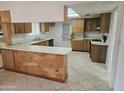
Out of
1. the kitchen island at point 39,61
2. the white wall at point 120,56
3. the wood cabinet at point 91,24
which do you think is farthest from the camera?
the wood cabinet at point 91,24

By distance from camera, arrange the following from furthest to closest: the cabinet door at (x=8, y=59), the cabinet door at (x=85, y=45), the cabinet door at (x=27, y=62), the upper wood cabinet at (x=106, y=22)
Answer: the cabinet door at (x=85, y=45), the upper wood cabinet at (x=106, y=22), the cabinet door at (x=8, y=59), the cabinet door at (x=27, y=62)

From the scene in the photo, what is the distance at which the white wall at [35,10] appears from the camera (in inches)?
114

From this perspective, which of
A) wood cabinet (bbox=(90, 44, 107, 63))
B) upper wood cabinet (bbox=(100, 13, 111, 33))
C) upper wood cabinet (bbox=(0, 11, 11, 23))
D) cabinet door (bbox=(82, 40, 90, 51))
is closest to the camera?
upper wood cabinet (bbox=(0, 11, 11, 23))

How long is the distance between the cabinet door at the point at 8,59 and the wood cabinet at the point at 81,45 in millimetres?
4360

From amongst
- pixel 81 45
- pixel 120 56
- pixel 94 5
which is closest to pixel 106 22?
pixel 94 5

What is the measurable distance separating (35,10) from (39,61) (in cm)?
149

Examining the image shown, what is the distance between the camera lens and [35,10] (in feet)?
10.3

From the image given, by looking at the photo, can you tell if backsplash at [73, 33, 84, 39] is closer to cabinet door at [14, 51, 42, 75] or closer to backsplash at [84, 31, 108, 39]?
backsplash at [84, 31, 108, 39]

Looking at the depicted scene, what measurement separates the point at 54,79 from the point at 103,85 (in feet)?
4.52

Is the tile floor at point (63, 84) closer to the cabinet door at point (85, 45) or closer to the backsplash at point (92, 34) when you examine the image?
the cabinet door at point (85, 45)

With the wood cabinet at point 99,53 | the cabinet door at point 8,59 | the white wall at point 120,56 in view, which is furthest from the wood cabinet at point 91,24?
the cabinet door at point 8,59

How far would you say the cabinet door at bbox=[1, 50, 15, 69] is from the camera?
377cm

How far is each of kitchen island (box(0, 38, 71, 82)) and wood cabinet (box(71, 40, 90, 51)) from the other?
385 cm

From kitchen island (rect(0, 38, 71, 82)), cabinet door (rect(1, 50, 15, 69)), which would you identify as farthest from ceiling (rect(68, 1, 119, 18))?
cabinet door (rect(1, 50, 15, 69))
